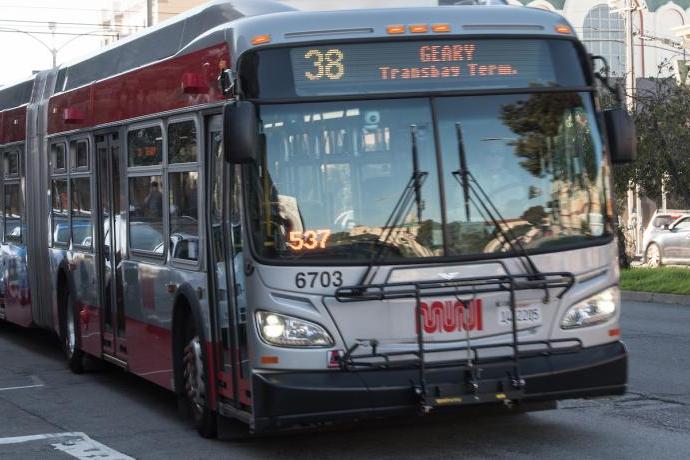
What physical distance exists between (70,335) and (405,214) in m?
7.03

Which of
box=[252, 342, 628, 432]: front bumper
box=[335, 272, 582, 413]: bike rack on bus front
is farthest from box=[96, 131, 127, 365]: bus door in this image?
box=[335, 272, 582, 413]: bike rack on bus front

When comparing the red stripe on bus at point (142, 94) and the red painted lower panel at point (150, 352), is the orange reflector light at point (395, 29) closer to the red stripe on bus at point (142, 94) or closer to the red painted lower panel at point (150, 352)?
the red stripe on bus at point (142, 94)

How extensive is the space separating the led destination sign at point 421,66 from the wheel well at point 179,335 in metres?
2.47

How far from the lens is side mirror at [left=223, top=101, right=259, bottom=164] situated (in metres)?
8.09

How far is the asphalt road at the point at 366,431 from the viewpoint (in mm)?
8938

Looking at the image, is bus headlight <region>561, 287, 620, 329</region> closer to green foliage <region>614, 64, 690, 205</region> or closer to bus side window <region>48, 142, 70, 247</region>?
bus side window <region>48, 142, 70, 247</region>

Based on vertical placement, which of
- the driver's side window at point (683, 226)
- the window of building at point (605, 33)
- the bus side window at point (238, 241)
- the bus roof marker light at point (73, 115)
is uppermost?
the window of building at point (605, 33)

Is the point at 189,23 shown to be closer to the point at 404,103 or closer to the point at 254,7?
the point at 254,7

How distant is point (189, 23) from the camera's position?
10656 millimetres

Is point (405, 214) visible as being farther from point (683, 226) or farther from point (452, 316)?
point (683, 226)

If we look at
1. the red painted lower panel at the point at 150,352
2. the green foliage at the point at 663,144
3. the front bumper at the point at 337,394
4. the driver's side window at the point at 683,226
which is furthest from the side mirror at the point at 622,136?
the driver's side window at the point at 683,226

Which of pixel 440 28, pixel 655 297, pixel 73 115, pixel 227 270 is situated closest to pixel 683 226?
pixel 655 297

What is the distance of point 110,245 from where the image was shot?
40.8ft

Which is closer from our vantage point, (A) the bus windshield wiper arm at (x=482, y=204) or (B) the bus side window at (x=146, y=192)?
(A) the bus windshield wiper arm at (x=482, y=204)
